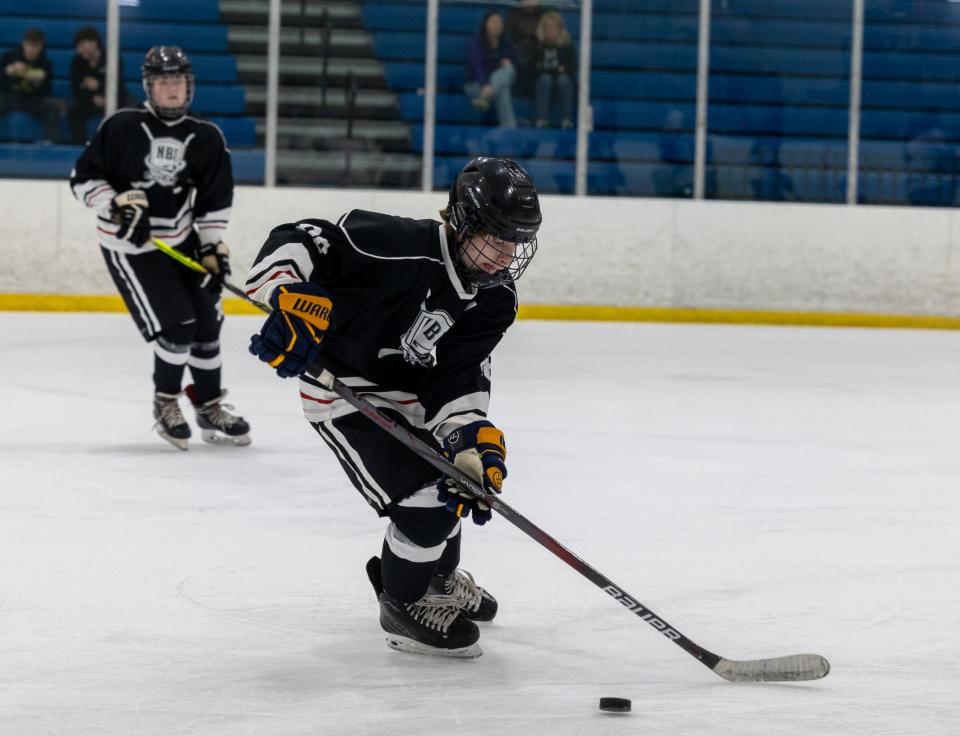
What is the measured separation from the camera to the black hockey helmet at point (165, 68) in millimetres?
3881

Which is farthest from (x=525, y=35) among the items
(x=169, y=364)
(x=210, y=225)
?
(x=169, y=364)

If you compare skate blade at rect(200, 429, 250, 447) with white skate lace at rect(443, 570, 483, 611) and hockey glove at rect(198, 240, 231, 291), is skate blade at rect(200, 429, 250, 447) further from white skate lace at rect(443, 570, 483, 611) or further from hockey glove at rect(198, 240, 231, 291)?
white skate lace at rect(443, 570, 483, 611)

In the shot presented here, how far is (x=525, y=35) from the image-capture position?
8195 mm

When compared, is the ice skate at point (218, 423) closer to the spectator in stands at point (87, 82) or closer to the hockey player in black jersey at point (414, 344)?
the hockey player in black jersey at point (414, 344)

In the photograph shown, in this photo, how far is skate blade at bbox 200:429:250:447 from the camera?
13.0ft

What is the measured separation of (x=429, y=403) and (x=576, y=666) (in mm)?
472

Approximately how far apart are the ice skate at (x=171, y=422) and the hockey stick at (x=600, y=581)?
5.86 feet

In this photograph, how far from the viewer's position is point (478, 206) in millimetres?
2012

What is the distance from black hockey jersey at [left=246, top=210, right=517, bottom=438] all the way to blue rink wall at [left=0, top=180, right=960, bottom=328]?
5.43 metres

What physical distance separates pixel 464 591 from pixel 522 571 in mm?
356

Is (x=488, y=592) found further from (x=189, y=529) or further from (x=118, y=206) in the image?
(x=118, y=206)

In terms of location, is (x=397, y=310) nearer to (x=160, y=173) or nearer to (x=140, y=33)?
(x=160, y=173)

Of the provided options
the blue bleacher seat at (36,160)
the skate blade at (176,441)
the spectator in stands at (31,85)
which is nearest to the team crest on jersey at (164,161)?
the skate blade at (176,441)

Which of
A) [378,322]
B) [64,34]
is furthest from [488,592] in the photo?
[64,34]
